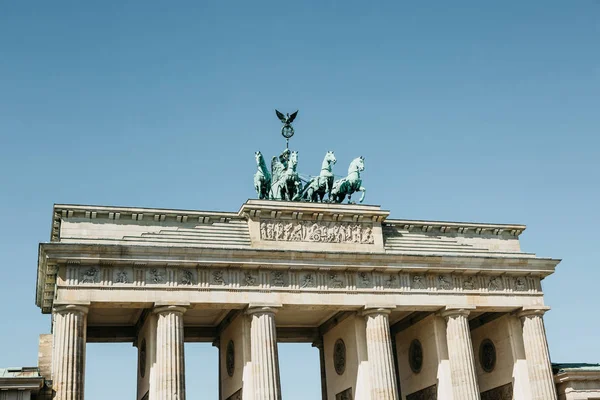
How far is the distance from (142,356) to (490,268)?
62.3ft

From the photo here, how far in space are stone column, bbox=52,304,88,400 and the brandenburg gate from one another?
6cm

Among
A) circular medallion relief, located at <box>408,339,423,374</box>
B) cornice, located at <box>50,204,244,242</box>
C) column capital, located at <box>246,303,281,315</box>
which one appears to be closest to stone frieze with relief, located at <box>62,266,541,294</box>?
column capital, located at <box>246,303,281,315</box>

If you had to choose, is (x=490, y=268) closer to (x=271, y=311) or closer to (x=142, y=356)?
(x=271, y=311)

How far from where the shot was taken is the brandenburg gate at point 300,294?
36281 millimetres

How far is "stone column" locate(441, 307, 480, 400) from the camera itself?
40.3 meters

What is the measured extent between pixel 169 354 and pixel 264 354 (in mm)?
4571

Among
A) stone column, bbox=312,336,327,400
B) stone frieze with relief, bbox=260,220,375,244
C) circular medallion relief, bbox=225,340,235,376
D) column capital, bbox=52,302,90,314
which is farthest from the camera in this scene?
stone column, bbox=312,336,327,400

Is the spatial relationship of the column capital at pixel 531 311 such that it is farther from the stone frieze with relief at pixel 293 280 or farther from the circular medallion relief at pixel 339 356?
the circular medallion relief at pixel 339 356

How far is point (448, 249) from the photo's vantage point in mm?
43375

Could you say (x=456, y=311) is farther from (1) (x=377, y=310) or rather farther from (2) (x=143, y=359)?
(2) (x=143, y=359)

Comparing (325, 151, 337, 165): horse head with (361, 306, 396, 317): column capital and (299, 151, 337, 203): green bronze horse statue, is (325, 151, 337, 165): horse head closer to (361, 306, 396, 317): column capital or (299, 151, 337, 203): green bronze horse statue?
(299, 151, 337, 203): green bronze horse statue

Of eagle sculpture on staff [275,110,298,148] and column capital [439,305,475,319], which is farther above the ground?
eagle sculpture on staff [275,110,298,148]

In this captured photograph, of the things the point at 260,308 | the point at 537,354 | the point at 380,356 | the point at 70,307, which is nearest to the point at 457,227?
the point at 537,354

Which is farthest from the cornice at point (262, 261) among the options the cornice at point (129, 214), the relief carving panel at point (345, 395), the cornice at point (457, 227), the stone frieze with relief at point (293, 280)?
the relief carving panel at point (345, 395)
